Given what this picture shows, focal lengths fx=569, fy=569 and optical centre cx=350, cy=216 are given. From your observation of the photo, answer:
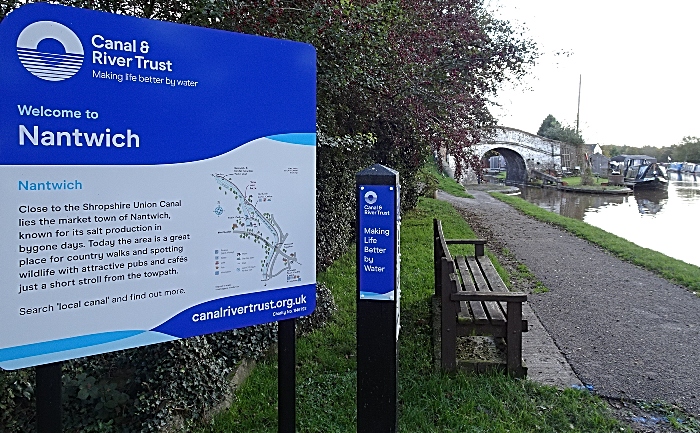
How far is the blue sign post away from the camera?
202cm

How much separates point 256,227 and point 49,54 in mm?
1104

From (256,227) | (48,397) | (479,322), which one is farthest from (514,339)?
(48,397)

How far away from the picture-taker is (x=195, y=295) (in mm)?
2469

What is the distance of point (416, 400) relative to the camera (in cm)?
421

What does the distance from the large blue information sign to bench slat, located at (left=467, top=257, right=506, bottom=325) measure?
7.60 feet

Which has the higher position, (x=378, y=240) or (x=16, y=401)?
(x=378, y=240)

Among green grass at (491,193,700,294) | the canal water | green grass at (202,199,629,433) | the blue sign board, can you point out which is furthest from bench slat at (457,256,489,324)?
the canal water

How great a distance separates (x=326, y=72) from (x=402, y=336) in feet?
8.67

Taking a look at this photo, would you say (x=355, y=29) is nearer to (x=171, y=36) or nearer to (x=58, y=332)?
(x=171, y=36)

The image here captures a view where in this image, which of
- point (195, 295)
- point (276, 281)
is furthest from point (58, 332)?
point (276, 281)

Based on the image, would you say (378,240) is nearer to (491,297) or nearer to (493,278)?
(491,297)

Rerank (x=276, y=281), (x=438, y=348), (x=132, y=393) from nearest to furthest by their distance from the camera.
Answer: (x=276, y=281), (x=132, y=393), (x=438, y=348)

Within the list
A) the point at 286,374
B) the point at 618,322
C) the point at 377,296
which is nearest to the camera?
the point at 286,374

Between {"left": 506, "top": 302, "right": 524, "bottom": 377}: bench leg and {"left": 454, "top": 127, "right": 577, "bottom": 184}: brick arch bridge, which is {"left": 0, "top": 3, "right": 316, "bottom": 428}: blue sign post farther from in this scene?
{"left": 454, "top": 127, "right": 577, "bottom": 184}: brick arch bridge
